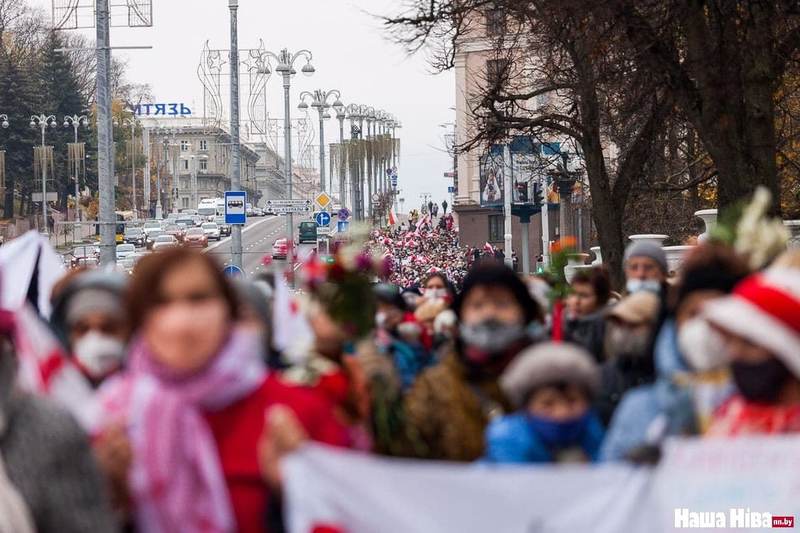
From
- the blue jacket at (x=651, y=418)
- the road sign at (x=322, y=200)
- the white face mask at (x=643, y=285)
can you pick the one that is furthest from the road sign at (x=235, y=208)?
the blue jacket at (x=651, y=418)

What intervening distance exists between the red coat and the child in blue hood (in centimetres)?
69

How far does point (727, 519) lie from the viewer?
207 inches

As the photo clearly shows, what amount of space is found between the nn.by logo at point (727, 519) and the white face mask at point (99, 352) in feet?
6.07

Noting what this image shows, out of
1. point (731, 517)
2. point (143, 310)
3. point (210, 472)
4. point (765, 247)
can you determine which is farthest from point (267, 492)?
point (765, 247)

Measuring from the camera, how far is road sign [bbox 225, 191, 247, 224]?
37.5 meters

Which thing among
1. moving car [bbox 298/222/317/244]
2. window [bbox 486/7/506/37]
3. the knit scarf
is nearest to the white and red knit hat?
the knit scarf

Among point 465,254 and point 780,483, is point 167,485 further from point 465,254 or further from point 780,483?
point 465,254

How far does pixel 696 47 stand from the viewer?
62.7 ft

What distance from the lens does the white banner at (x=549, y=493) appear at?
15.8 feet

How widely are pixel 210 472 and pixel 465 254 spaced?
49.3 m

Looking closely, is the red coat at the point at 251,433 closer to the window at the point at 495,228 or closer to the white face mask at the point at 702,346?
the white face mask at the point at 702,346

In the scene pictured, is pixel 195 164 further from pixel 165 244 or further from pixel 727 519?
pixel 727 519

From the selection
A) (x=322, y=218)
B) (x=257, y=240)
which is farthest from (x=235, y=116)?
(x=257, y=240)

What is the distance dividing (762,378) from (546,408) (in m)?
0.69
